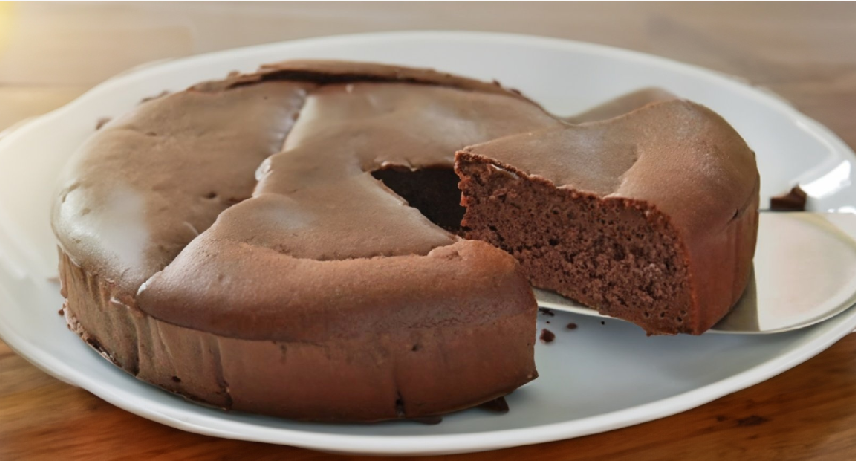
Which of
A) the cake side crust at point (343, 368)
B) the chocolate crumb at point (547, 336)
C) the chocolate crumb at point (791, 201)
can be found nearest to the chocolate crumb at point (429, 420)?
the cake side crust at point (343, 368)

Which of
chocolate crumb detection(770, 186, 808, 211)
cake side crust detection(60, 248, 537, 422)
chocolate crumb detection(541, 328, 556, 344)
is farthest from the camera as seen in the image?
chocolate crumb detection(770, 186, 808, 211)

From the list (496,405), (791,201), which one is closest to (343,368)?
(496,405)

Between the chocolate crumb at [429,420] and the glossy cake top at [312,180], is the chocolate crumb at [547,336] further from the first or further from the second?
the chocolate crumb at [429,420]

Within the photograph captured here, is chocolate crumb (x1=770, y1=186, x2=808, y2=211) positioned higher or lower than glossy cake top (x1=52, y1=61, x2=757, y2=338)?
lower

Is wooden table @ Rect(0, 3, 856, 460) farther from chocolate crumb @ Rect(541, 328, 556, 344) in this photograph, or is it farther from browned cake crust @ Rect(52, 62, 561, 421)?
chocolate crumb @ Rect(541, 328, 556, 344)

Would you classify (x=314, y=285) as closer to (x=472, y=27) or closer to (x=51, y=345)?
(x=51, y=345)

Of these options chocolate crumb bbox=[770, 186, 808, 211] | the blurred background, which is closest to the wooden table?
the blurred background
